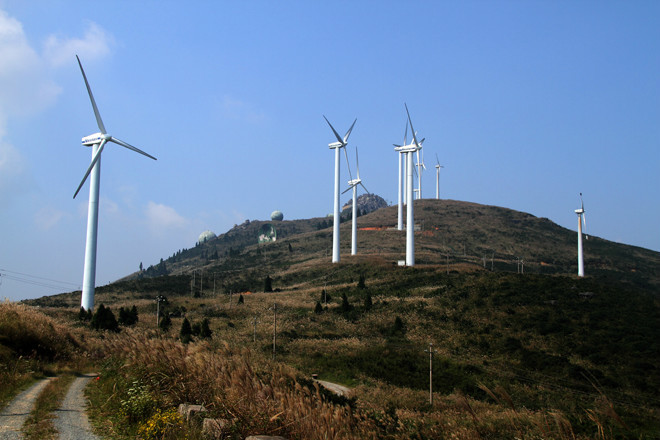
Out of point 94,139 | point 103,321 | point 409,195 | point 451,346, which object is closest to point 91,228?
point 94,139

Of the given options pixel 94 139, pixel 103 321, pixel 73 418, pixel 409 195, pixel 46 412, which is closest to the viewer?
pixel 73 418

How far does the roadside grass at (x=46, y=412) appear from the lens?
11.8 metres

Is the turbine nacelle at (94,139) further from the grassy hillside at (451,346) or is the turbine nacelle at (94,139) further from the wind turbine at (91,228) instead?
the grassy hillside at (451,346)

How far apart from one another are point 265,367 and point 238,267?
182750mm

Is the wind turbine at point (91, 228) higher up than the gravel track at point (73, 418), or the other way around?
the wind turbine at point (91, 228)

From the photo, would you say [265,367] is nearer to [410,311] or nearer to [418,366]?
[418,366]

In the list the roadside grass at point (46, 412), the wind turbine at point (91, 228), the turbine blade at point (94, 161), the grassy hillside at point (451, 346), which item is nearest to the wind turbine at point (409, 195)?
the grassy hillside at point (451, 346)

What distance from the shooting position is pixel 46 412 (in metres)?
14.1

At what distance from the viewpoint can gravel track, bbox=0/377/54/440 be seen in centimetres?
1185

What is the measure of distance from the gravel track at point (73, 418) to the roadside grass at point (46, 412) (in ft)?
0.55

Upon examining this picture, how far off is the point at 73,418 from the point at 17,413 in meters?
1.61

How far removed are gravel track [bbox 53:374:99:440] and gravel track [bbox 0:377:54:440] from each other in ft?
2.75

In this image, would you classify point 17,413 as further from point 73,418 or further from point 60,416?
point 73,418

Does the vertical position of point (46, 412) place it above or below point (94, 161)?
below
